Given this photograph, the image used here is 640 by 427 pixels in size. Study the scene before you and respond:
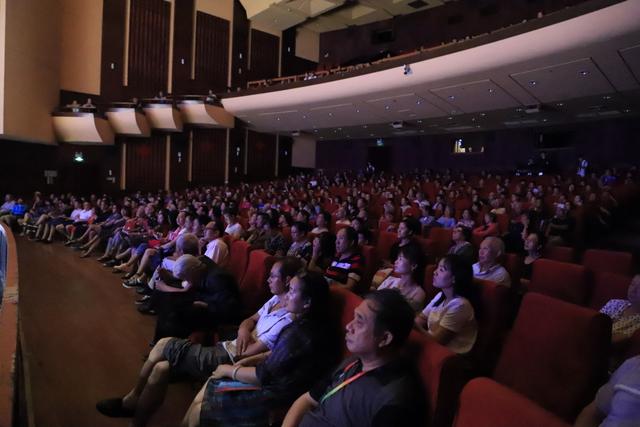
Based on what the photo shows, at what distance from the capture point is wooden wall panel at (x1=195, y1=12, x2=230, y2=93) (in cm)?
1366

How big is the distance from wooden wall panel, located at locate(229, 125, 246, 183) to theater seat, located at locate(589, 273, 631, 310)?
44.1 feet

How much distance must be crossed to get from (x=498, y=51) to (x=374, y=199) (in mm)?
3213

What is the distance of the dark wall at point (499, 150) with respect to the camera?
35.2 feet

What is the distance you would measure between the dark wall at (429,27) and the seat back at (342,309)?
39.3ft

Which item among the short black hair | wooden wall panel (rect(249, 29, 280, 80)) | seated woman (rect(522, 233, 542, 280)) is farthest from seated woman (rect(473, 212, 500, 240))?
wooden wall panel (rect(249, 29, 280, 80))

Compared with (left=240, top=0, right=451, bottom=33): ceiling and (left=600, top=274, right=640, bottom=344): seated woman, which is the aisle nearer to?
(left=600, top=274, right=640, bottom=344): seated woman

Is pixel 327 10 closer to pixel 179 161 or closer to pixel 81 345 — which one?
pixel 179 161

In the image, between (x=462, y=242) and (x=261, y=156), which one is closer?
(x=462, y=242)

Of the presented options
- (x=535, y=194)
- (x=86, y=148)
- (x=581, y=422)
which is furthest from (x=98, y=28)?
(x=581, y=422)

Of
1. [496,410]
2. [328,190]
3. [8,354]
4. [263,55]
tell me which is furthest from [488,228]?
[263,55]

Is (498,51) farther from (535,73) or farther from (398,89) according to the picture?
(398,89)

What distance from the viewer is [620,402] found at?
98 cm

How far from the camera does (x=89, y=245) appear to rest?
21.1 feet

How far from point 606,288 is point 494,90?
7.20 m
